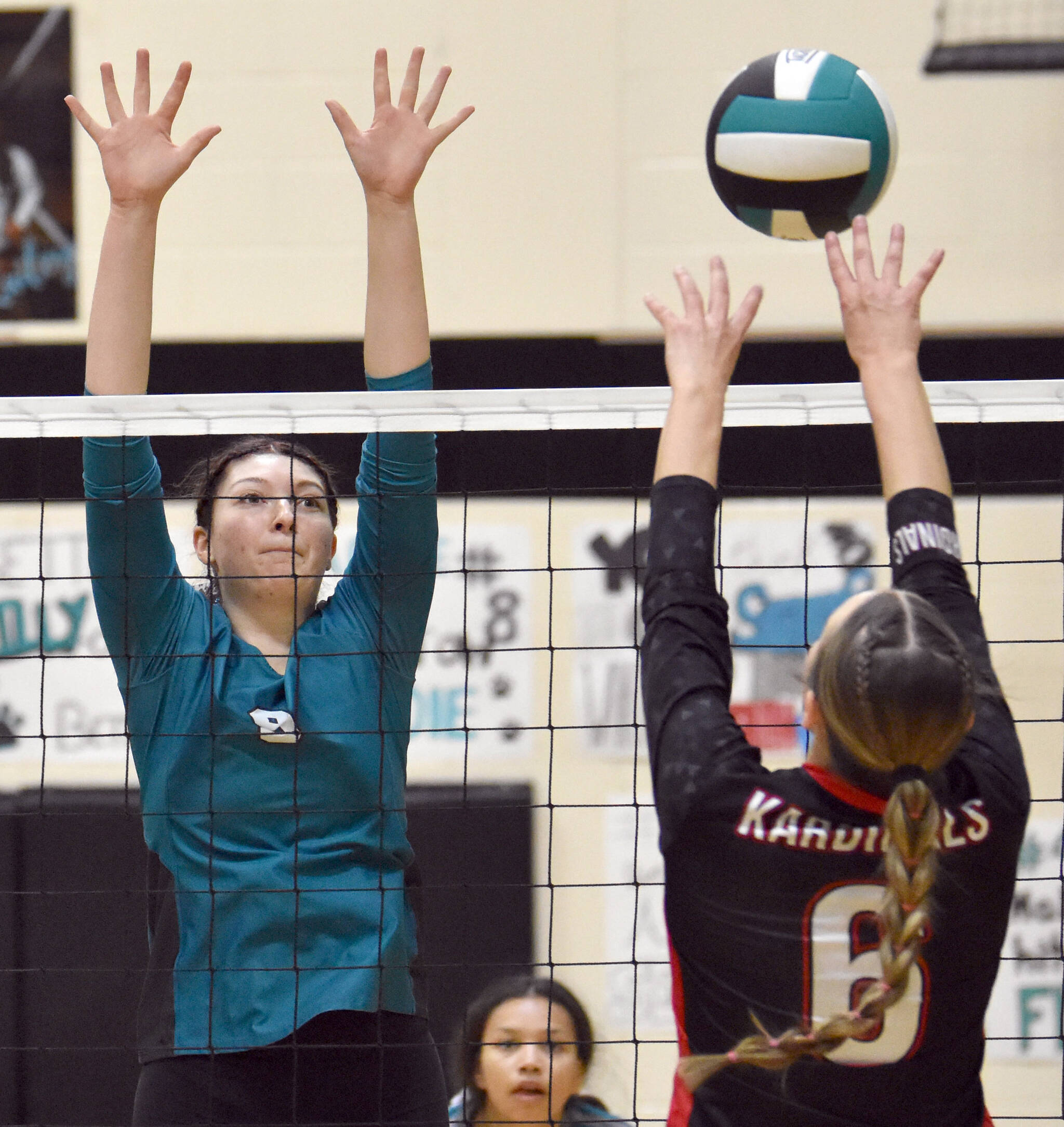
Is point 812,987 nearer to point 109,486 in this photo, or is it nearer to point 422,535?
point 422,535

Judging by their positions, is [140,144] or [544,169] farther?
[544,169]

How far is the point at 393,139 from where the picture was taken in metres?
1.88

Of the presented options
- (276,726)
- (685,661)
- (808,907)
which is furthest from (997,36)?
(808,907)

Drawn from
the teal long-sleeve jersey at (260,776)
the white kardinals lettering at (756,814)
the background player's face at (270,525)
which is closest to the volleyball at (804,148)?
the teal long-sleeve jersey at (260,776)

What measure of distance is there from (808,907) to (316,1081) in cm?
83

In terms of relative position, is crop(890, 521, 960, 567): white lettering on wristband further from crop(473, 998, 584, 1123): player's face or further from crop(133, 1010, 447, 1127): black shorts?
crop(473, 998, 584, 1123): player's face

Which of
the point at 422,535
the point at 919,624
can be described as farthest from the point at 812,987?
the point at 422,535

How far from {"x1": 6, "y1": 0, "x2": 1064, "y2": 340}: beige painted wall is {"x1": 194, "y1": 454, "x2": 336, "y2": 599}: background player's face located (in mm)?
2308

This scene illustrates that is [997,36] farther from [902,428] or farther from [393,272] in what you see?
[902,428]

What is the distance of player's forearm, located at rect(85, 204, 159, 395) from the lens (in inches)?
70.2

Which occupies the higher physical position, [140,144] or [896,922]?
[140,144]

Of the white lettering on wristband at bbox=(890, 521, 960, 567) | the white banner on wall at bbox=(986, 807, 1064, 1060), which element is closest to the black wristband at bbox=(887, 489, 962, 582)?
the white lettering on wristband at bbox=(890, 521, 960, 567)

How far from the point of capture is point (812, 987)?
128 cm

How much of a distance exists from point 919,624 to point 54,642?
3499 mm
